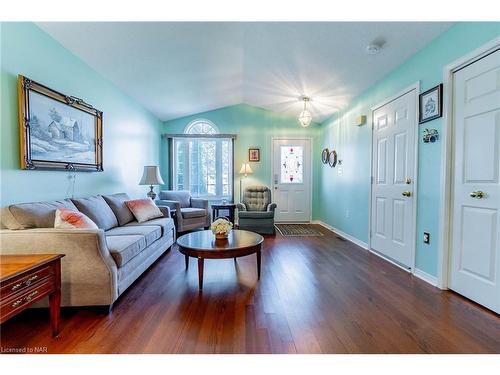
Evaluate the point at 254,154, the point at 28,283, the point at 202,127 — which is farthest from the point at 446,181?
the point at 202,127

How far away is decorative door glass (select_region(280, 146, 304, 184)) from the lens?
5.64m

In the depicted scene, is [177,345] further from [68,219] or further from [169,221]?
[169,221]

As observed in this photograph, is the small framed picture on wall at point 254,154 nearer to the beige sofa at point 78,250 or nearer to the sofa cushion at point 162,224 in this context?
the sofa cushion at point 162,224

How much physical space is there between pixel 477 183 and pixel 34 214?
140 inches

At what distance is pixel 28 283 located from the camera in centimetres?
137

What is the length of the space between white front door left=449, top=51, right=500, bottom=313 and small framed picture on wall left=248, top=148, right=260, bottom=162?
3.77 m

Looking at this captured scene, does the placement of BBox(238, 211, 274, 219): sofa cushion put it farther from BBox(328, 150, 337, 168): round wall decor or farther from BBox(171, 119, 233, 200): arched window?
BBox(328, 150, 337, 168): round wall decor

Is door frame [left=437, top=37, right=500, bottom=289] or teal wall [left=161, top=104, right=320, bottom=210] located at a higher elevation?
teal wall [left=161, top=104, right=320, bottom=210]

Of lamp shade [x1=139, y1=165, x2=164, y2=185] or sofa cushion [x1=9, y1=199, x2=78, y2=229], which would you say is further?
lamp shade [x1=139, y1=165, x2=164, y2=185]

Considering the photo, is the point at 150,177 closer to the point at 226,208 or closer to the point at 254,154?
the point at 226,208

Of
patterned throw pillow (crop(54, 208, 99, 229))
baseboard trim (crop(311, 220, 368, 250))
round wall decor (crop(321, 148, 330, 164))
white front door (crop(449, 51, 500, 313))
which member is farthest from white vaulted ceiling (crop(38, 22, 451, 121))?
baseboard trim (crop(311, 220, 368, 250))

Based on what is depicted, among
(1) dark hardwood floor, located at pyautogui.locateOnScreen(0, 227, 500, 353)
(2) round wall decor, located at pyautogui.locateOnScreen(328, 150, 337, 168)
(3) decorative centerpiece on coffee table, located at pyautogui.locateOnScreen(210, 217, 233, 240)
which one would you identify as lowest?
(1) dark hardwood floor, located at pyautogui.locateOnScreen(0, 227, 500, 353)
